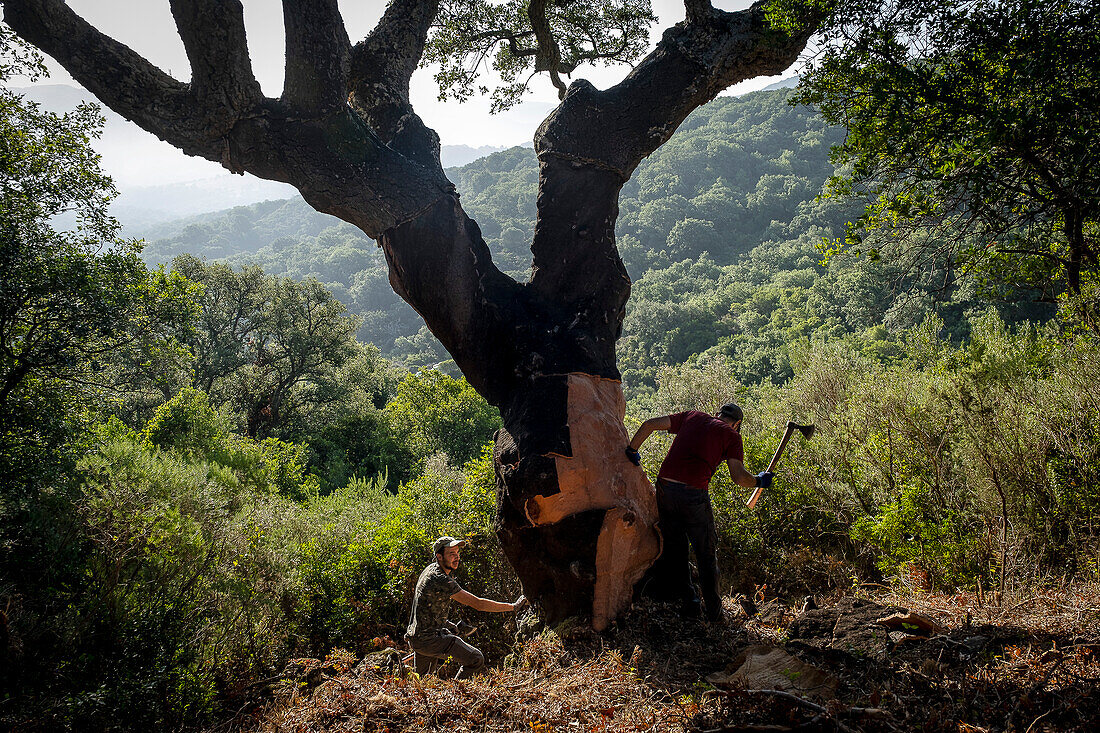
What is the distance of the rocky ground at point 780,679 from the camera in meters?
2.54

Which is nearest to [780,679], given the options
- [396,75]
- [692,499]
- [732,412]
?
[692,499]

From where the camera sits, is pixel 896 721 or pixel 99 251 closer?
pixel 896 721

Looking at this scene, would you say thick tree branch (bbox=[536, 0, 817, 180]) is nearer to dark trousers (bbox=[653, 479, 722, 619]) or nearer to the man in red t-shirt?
the man in red t-shirt

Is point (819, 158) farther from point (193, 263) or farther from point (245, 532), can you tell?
point (245, 532)

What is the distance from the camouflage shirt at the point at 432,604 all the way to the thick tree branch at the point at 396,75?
3.76m

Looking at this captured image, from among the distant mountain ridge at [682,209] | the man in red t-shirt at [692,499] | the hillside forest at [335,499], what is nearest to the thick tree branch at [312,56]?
the hillside forest at [335,499]

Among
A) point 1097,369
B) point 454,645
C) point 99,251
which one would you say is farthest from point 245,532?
point 1097,369

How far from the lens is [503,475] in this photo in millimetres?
4297

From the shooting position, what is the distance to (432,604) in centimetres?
475

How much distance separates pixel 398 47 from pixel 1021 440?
7218 millimetres

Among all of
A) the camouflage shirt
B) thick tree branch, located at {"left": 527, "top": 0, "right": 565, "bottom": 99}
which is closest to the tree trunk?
the camouflage shirt

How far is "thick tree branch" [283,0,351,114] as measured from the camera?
4461 millimetres

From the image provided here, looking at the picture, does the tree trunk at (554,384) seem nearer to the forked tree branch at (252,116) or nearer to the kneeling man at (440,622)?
the forked tree branch at (252,116)

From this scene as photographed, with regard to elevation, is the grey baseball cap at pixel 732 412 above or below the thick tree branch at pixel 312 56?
below
